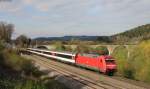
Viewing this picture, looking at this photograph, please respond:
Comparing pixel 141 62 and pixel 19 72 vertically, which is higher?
pixel 141 62

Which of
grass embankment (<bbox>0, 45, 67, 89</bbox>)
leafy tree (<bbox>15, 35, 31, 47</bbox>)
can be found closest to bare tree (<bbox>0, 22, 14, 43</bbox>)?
leafy tree (<bbox>15, 35, 31, 47</bbox>)

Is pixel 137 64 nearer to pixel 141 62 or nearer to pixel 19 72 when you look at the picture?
pixel 141 62

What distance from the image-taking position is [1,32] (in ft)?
396

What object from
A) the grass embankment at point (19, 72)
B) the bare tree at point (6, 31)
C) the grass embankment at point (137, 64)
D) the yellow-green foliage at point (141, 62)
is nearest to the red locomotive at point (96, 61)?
the grass embankment at point (137, 64)

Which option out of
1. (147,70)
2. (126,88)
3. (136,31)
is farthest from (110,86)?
(136,31)

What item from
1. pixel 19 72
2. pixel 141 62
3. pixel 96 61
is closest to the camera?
pixel 19 72

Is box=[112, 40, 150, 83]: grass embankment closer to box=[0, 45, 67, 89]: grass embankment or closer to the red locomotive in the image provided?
the red locomotive

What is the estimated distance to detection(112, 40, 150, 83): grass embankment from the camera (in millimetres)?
35875

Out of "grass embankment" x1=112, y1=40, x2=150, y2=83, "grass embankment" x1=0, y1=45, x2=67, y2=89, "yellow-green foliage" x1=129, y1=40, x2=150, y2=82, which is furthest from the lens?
"grass embankment" x1=112, y1=40, x2=150, y2=83

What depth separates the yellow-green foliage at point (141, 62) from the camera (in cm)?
3547

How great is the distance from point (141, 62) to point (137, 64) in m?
0.76

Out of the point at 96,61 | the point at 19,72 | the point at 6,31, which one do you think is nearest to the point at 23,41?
the point at 6,31

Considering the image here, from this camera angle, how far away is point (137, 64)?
3891 centimetres

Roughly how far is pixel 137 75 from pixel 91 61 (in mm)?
7256
